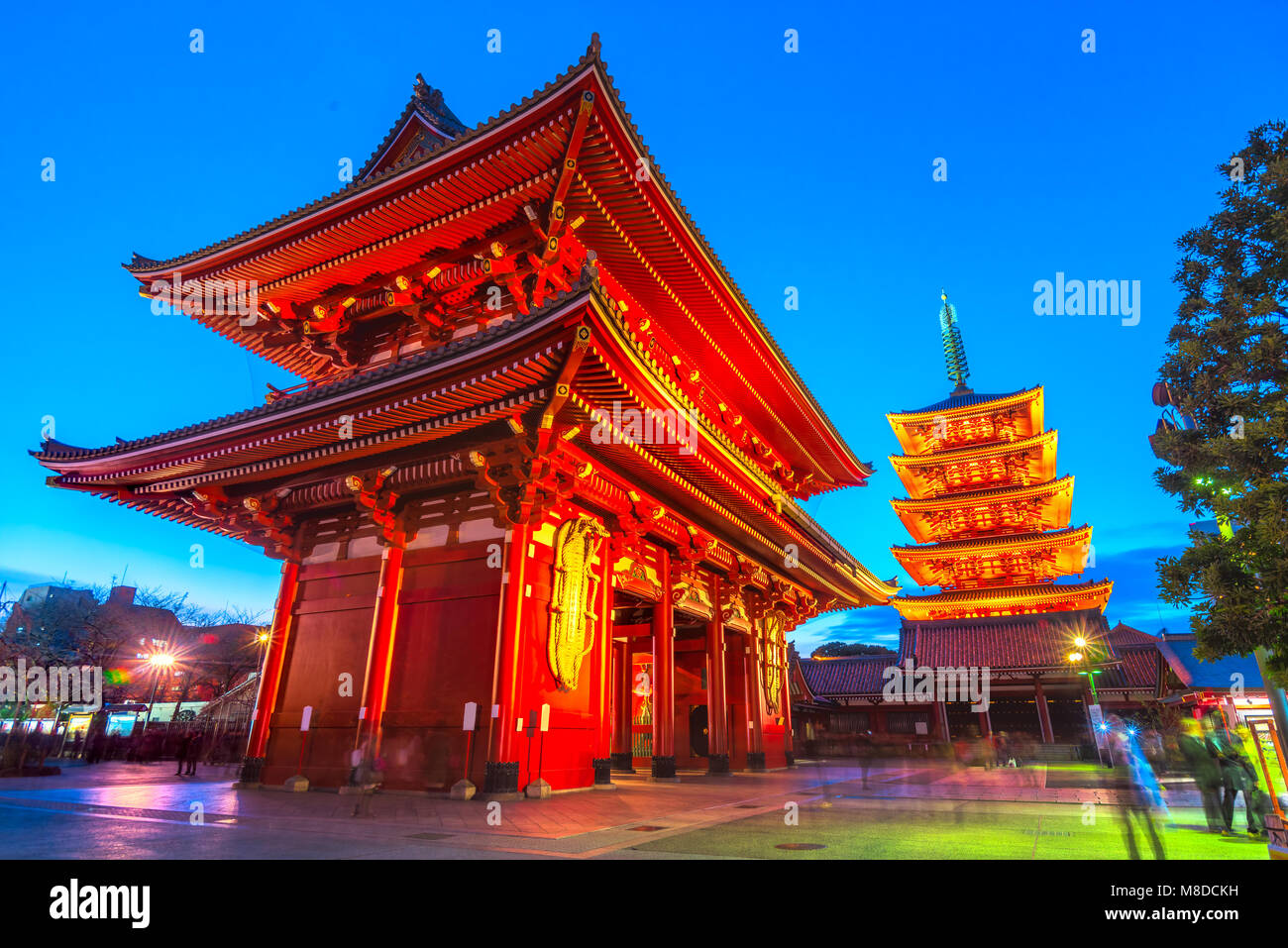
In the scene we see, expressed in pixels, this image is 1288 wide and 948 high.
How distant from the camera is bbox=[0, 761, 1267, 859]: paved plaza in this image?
246 inches

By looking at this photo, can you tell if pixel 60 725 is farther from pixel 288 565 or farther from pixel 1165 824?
pixel 1165 824

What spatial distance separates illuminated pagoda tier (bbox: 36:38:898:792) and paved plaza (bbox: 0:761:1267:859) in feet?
5.79

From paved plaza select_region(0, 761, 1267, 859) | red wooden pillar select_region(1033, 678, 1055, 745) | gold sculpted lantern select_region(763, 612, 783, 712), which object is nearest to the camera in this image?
paved plaza select_region(0, 761, 1267, 859)

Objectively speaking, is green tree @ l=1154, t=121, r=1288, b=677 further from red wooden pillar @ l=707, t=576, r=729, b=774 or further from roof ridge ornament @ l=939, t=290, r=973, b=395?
roof ridge ornament @ l=939, t=290, r=973, b=395

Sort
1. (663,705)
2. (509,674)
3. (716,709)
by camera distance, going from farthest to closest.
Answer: (716,709)
(663,705)
(509,674)

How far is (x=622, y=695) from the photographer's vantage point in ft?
68.0

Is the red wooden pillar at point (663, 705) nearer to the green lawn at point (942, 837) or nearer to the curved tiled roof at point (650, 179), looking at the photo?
the green lawn at point (942, 837)

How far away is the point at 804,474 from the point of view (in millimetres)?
25219

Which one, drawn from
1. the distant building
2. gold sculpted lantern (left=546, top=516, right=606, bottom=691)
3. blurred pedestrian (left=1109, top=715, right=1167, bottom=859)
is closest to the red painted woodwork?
gold sculpted lantern (left=546, top=516, right=606, bottom=691)

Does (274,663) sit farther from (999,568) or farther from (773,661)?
(999,568)

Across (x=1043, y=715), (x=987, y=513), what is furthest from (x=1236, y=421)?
(x=987, y=513)

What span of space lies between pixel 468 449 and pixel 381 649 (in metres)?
4.34

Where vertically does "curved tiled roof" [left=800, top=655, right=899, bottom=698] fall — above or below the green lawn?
above
